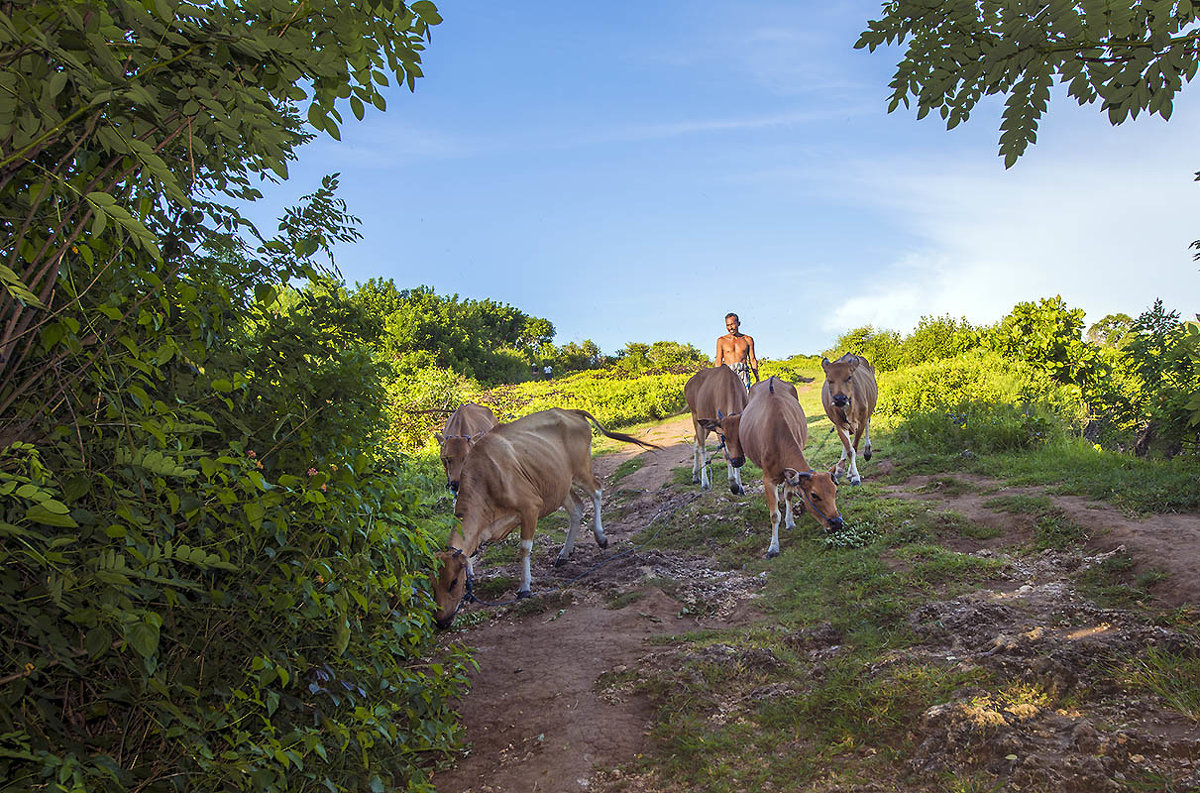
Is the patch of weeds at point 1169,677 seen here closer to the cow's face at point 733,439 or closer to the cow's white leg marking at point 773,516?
the cow's white leg marking at point 773,516

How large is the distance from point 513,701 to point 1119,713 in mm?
3885

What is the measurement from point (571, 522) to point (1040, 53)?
307 inches

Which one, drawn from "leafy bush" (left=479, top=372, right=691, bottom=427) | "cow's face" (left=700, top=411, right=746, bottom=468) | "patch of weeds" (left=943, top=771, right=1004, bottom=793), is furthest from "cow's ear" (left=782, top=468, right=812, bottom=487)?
"leafy bush" (left=479, top=372, right=691, bottom=427)

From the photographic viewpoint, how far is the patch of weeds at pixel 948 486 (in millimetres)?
9461

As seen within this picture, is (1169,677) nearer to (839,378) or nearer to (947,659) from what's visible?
(947,659)

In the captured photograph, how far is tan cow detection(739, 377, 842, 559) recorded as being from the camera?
8.05 meters

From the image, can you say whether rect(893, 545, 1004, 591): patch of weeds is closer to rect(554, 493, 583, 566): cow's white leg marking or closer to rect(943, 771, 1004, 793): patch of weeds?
rect(943, 771, 1004, 793): patch of weeds

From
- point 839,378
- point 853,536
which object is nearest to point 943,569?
point 853,536

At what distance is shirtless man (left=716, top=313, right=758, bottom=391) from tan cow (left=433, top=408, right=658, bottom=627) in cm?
507

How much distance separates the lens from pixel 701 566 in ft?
27.1

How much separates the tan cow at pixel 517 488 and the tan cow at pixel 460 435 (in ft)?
4.51

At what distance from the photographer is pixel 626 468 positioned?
54.6 ft

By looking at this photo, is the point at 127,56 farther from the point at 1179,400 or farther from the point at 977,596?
the point at 1179,400

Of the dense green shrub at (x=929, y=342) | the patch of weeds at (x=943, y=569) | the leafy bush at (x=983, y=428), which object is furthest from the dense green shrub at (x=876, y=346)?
the patch of weeds at (x=943, y=569)
